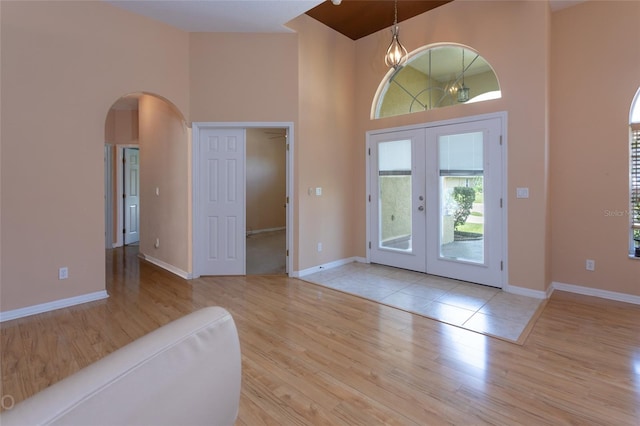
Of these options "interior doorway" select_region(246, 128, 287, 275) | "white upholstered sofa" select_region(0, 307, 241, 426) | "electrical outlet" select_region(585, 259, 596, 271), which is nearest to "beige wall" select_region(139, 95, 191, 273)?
"interior doorway" select_region(246, 128, 287, 275)

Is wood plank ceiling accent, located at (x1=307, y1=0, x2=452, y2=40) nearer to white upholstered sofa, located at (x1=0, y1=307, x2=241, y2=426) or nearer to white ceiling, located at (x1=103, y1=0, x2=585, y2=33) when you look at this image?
white ceiling, located at (x1=103, y1=0, x2=585, y2=33)

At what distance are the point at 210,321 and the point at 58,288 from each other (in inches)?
132

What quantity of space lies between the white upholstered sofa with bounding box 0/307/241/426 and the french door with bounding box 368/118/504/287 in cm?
372

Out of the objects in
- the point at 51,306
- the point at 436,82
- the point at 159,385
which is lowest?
the point at 51,306

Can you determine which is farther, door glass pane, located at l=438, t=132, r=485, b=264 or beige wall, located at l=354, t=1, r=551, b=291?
door glass pane, located at l=438, t=132, r=485, b=264

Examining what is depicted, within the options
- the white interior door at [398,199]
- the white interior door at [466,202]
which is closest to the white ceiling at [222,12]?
the white interior door at [398,199]

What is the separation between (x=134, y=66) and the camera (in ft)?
12.4

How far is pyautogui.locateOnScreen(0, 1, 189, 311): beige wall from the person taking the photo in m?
3.01

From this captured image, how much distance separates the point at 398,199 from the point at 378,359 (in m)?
2.91

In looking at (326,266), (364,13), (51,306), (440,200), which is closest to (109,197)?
(51,306)

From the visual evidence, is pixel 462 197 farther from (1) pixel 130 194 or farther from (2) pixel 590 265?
(1) pixel 130 194

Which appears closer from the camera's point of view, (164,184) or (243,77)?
(243,77)

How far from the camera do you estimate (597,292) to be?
3590 mm

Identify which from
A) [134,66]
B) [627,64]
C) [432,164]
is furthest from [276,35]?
[627,64]
